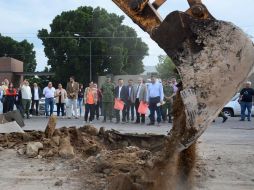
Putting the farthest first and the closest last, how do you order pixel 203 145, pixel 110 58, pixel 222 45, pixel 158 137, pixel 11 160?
1. pixel 110 58
2. pixel 203 145
3. pixel 158 137
4. pixel 11 160
5. pixel 222 45

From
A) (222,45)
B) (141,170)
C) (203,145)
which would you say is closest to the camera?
(222,45)

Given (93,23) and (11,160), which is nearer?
(11,160)

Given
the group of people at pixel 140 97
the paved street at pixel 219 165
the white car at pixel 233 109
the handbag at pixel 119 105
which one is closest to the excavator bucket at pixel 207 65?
the paved street at pixel 219 165

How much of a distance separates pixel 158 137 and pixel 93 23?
4269cm

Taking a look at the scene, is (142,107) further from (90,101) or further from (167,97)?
(90,101)

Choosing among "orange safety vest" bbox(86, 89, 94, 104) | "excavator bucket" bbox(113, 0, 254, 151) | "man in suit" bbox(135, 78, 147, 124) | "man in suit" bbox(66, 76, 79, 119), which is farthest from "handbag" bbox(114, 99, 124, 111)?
"excavator bucket" bbox(113, 0, 254, 151)

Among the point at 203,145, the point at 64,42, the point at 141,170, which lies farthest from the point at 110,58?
the point at 141,170

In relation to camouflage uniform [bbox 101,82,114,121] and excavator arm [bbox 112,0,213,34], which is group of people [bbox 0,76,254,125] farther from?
excavator arm [bbox 112,0,213,34]

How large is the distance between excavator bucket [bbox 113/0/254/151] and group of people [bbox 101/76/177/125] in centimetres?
1143

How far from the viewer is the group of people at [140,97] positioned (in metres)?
16.1

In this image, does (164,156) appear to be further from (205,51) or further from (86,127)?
(86,127)

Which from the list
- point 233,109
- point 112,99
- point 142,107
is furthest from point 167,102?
point 233,109

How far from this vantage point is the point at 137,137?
31.6 feet

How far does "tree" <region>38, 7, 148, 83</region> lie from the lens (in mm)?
47406
